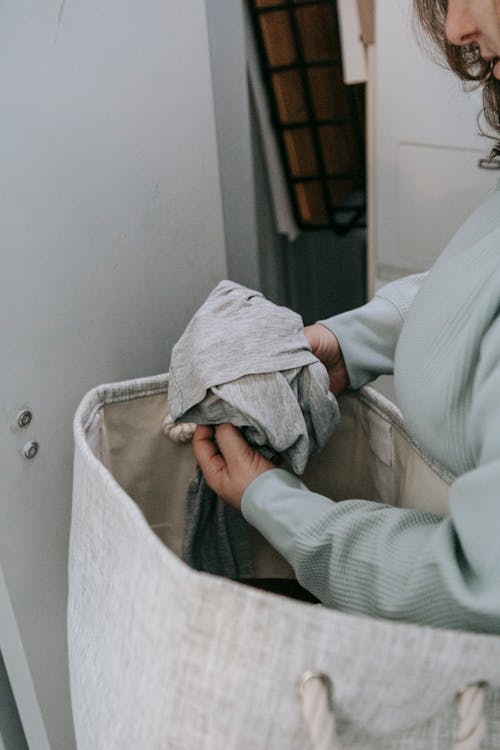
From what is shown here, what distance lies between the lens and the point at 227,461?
663mm

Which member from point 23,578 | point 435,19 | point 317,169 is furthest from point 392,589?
point 317,169

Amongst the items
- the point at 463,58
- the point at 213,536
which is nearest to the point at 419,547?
the point at 213,536

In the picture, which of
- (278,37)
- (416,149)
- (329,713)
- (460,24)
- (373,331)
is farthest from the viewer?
(278,37)

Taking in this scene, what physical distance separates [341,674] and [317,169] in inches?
39.7

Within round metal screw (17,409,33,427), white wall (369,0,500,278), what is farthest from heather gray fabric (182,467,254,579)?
white wall (369,0,500,278)

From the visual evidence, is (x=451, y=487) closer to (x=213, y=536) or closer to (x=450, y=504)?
(x=450, y=504)

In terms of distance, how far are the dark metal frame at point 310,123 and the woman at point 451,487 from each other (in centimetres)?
71

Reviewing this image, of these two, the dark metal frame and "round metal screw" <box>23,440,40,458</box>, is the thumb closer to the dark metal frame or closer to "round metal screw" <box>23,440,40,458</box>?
"round metal screw" <box>23,440,40,458</box>

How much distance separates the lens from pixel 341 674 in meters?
0.42

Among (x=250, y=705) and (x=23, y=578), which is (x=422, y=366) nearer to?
(x=250, y=705)

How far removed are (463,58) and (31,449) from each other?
50cm

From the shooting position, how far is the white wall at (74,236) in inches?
24.0

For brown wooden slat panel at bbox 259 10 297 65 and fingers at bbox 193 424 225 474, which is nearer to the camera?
fingers at bbox 193 424 225 474

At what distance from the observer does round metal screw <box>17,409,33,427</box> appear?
66cm
